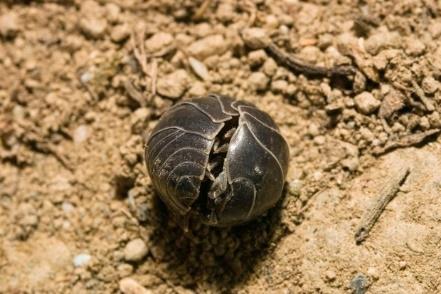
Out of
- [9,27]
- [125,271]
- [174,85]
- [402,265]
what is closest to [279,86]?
[174,85]

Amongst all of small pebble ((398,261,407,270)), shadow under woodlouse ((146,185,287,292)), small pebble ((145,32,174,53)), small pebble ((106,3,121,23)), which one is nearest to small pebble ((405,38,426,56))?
shadow under woodlouse ((146,185,287,292))

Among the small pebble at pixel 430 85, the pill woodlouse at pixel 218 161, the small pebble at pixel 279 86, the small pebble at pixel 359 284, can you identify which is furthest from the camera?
the small pebble at pixel 279 86

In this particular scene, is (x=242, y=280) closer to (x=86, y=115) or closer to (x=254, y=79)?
(x=254, y=79)

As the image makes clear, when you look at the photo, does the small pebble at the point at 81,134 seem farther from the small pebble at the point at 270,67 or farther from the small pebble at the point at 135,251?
the small pebble at the point at 270,67

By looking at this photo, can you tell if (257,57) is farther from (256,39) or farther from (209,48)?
(209,48)

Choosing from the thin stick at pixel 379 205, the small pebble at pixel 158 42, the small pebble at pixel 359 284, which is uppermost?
the small pebble at pixel 158 42

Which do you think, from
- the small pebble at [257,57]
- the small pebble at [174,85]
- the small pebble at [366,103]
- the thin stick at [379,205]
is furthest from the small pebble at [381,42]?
the small pebble at [174,85]

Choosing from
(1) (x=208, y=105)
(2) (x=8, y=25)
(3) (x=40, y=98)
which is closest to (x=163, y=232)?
(1) (x=208, y=105)
